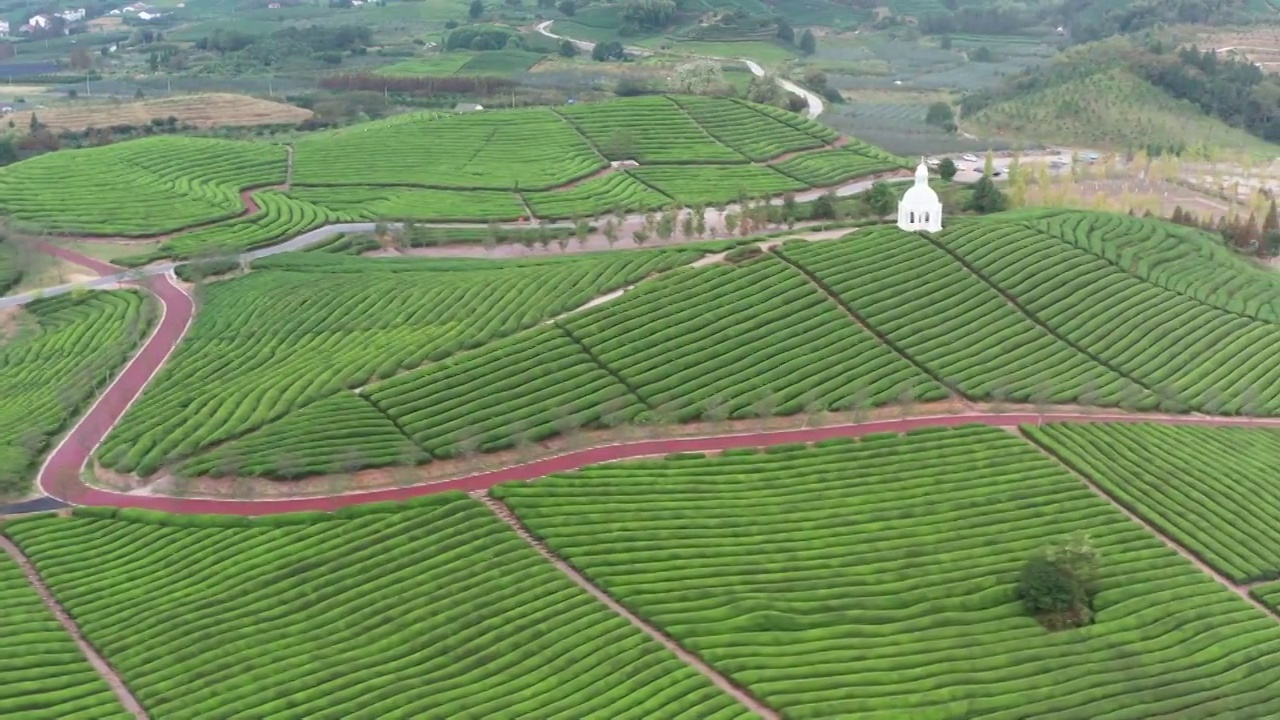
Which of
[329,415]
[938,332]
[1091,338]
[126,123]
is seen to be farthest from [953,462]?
[126,123]

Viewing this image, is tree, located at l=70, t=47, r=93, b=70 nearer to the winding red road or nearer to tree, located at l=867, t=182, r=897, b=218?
the winding red road

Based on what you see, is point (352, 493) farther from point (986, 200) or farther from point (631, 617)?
point (986, 200)

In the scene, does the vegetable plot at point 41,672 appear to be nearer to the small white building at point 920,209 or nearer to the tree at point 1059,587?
the tree at point 1059,587

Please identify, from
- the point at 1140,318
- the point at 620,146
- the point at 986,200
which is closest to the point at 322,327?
the point at 620,146

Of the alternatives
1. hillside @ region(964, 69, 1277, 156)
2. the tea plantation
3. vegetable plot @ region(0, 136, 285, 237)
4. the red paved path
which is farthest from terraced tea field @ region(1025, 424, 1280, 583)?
hillside @ region(964, 69, 1277, 156)

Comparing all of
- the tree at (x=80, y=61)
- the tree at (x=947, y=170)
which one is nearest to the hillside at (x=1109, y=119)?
the tree at (x=947, y=170)
